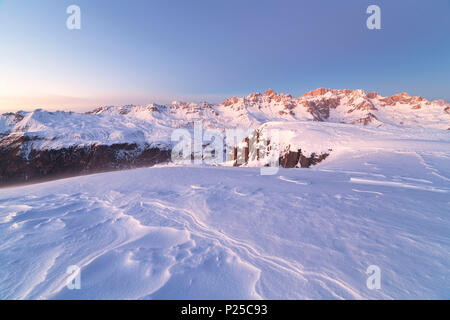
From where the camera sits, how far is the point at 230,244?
3268 mm

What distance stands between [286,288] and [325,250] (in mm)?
1118

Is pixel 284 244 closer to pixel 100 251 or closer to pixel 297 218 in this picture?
pixel 297 218

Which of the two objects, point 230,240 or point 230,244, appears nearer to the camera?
point 230,244

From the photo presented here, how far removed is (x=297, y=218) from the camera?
164 inches

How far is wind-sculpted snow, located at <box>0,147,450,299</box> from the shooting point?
7.75 ft

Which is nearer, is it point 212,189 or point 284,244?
point 284,244

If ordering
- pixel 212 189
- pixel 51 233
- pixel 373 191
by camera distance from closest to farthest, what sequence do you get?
pixel 51 233 < pixel 373 191 < pixel 212 189

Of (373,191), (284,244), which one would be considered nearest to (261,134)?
(373,191)

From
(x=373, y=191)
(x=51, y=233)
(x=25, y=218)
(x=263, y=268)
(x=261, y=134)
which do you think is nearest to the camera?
(x=263, y=268)

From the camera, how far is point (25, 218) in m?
4.45

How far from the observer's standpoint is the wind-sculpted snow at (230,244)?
236 centimetres
